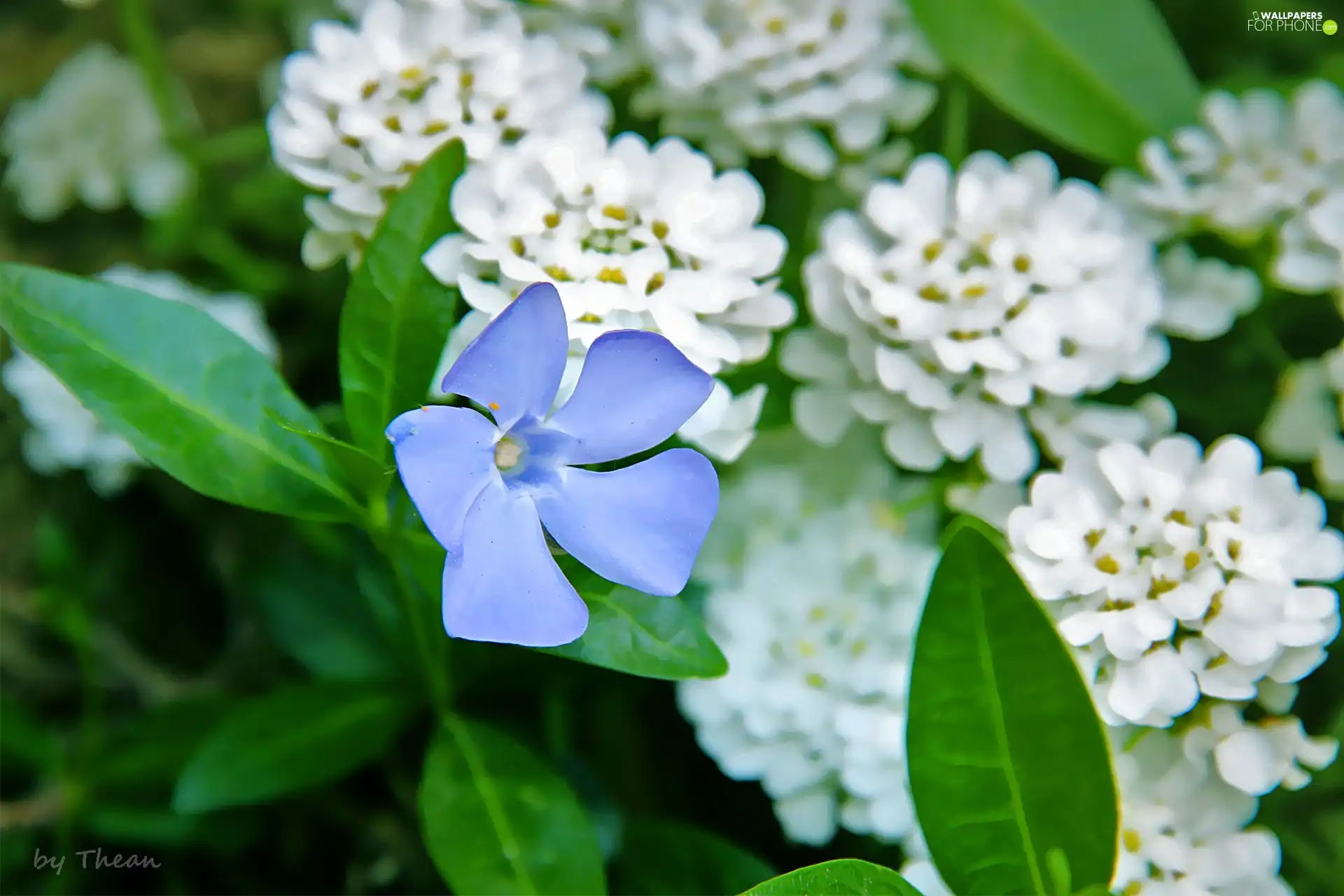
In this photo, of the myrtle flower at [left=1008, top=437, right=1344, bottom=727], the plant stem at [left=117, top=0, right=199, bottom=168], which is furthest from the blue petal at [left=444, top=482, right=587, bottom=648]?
the plant stem at [left=117, top=0, right=199, bottom=168]

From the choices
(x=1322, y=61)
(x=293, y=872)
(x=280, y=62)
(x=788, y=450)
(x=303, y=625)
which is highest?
(x=1322, y=61)

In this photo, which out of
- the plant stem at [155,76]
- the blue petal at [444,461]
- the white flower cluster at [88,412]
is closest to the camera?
the blue petal at [444,461]

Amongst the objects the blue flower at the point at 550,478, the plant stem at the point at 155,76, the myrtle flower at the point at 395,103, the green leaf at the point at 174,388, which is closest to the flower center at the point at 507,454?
the blue flower at the point at 550,478

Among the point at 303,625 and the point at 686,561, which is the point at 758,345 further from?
the point at 303,625

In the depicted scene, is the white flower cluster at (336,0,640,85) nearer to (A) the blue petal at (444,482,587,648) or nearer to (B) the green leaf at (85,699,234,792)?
(A) the blue petal at (444,482,587,648)

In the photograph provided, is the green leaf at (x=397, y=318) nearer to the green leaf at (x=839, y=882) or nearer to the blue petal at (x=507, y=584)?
the blue petal at (x=507, y=584)

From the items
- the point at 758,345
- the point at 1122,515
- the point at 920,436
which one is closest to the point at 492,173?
the point at 758,345
